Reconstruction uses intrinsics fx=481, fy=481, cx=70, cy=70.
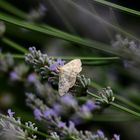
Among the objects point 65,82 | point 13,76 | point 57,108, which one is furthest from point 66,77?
point 13,76

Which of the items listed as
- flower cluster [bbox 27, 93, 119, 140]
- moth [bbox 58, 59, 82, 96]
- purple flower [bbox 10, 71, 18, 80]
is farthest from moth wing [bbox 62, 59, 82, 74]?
purple flower [bbox 10, 71, 18, 80]

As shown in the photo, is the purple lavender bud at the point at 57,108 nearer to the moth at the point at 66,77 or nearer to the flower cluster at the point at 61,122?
the flower cluster at the point at 61,122

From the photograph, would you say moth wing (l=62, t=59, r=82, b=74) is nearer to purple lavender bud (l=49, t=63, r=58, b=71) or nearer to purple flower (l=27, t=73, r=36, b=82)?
purple lavender bud (l=49, t=63, r=58, b=71)

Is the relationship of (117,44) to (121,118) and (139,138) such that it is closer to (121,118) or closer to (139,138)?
(121,118)

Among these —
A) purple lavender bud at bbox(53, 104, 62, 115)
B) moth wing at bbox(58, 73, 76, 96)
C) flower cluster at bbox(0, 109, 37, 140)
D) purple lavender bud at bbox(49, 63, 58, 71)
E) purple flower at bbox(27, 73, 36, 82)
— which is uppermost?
purple flower at bbox(27, 73, 36, 82)

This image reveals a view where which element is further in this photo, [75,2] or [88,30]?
[88,30]

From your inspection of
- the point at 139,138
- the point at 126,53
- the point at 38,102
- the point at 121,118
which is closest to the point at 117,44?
the point at 126,53

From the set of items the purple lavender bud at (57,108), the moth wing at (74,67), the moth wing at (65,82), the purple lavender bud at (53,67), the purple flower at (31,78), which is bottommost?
the moth wing at (65,82)

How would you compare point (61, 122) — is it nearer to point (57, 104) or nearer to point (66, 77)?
point (66, 77)

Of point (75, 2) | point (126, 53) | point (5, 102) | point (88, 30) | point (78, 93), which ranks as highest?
point (88, 30)

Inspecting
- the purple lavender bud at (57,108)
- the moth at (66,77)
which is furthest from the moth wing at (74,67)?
the purple lavender bud at (57,108)

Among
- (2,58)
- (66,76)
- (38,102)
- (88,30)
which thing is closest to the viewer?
(66,76)
